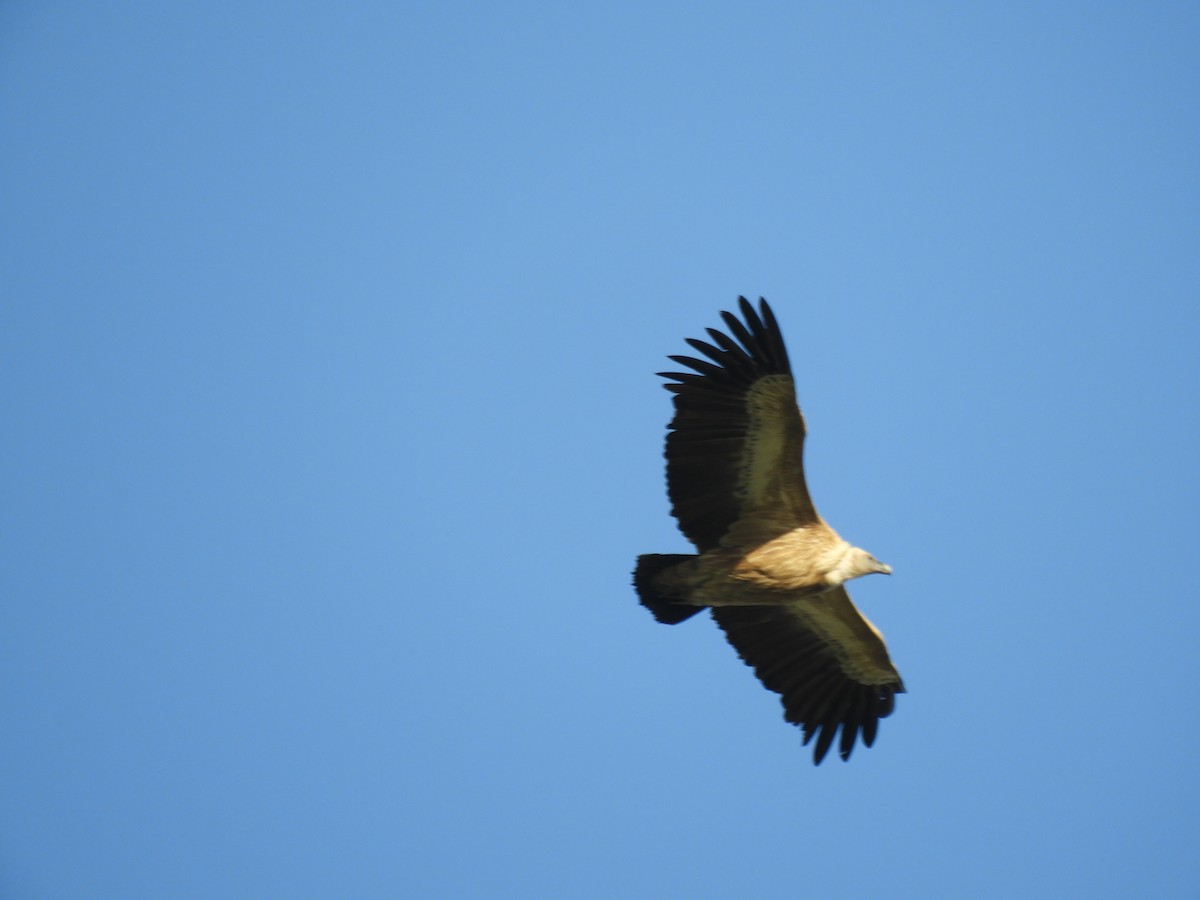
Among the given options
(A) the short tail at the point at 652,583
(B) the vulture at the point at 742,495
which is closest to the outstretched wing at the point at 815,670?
(B) the vulture at the point at 742,495

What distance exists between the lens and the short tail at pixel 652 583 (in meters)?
10.4

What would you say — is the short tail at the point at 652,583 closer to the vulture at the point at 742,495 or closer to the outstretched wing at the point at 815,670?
the vulture at the point at 742,495

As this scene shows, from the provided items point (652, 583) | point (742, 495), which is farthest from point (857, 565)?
point (652, 583)

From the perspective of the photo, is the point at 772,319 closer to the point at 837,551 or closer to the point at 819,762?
the point at 837,551

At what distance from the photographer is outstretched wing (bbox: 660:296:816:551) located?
33.2 ft

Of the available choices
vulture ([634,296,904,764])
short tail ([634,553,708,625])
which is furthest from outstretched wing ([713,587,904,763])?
short tail ([634,553,708,625])

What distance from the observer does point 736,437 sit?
1033 cm

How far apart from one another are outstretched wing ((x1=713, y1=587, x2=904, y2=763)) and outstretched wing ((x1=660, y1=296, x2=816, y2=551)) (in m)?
1.45

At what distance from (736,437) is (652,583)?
67.2 inches

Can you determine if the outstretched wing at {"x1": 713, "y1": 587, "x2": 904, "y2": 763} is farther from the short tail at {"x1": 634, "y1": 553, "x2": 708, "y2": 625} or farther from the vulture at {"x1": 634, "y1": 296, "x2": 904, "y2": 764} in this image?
the short tail at {"x1": 634, "y1": 553, "x2": 708, "y2": 625}

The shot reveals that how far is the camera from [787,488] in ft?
34.2

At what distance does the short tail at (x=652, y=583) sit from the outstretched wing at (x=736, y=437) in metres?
0.39

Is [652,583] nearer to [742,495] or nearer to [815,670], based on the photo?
[742,495]

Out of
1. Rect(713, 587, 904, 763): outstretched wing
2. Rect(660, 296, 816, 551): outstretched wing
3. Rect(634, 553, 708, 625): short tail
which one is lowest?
Rect(713, 587, 904, 763): outstretched wing
